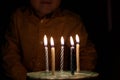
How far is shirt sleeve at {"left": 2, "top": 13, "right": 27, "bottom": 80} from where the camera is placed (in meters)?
2.53

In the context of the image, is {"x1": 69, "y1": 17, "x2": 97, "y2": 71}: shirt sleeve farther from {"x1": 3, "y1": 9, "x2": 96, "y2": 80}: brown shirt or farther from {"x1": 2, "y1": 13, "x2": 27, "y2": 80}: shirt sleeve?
{"x1": 2, "y1": 13, "x2": 27, "y2": 80}: shirt sleeve

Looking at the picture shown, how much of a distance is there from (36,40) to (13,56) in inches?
8.4

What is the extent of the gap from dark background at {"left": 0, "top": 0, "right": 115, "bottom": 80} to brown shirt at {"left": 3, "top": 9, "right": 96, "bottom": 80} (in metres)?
0.31

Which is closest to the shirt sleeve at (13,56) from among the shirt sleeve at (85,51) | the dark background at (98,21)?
A: the dark background at (98,21)

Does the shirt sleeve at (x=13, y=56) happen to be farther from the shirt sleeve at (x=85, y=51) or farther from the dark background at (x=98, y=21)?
the shirt sleeve at (x=85, y=51)

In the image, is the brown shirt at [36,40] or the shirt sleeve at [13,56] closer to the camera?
the shirt sleeve at [13,56]

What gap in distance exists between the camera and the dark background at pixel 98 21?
9.86 ft

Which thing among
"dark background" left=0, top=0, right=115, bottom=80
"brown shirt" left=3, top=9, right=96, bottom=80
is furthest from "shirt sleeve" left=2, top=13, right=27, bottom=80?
"dark background" left=0, top=0, right=115, bottom=80

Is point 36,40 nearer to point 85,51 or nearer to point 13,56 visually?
point 13,56

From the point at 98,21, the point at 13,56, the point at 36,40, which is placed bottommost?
the point at 13,56

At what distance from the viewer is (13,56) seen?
266 cm

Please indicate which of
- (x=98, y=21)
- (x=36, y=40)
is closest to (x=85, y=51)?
(x=36, y=40)

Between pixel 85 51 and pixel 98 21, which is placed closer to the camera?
pixel 85 51

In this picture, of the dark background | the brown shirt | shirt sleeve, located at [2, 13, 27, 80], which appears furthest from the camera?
the dark background
